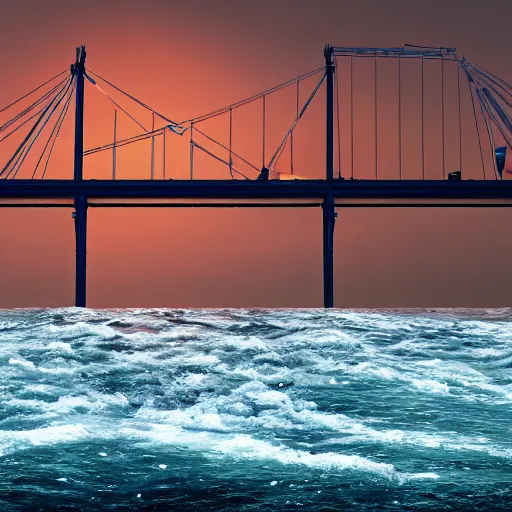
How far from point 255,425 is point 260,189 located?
27948 mm

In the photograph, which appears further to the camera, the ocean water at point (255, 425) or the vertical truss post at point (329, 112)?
the vertical truss post at point (329, 112)

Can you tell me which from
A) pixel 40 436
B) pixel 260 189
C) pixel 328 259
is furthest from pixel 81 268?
pixel 40 436

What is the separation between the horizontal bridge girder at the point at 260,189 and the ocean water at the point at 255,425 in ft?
59.3

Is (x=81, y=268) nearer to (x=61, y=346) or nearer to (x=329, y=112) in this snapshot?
(x=329, y=112)

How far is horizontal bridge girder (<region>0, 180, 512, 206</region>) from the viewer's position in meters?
36.7

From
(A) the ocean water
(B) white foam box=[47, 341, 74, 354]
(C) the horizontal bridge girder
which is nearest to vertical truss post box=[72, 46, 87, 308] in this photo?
(C) the horizontal bridge girder

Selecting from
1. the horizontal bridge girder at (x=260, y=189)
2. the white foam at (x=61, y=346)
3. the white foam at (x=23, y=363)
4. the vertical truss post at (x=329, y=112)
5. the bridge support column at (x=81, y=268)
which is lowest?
the white foam at (x=23, y=363)

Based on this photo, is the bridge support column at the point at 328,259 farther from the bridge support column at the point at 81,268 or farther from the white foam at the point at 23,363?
the white foam at the point at 23,363

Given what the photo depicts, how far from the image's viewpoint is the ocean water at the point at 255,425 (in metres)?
6.75

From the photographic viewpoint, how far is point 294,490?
269 inches

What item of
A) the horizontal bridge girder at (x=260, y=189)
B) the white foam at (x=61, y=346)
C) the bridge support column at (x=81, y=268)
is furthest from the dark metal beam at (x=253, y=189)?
the white foam at (x=61, y=346)

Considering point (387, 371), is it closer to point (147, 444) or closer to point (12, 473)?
point (147, 444)

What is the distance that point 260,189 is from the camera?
37.3 m

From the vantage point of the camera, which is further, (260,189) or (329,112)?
(329,112)
